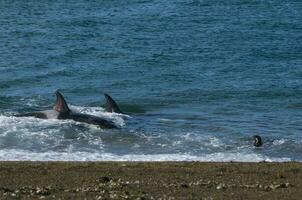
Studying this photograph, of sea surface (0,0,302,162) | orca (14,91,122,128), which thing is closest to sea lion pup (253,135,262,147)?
sea surface (0,0,302,162)

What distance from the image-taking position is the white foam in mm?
29344

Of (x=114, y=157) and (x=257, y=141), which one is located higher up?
(x=114, y=157)

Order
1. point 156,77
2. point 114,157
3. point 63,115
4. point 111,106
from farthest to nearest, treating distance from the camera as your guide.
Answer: point 156,77 < point 111,106 < point 63,115 < point 114,157

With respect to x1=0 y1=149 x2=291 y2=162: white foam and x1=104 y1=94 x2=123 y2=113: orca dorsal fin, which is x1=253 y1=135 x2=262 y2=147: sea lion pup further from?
x1=104 y1=94 x2=123 y2=113: orca dorsal fin

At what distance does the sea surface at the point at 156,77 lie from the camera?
32.1m

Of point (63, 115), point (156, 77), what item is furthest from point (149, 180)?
point (156, 77)

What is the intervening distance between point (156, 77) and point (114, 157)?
17846 millimetres

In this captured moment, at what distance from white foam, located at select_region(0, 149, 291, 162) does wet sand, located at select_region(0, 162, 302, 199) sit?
9.33 feet

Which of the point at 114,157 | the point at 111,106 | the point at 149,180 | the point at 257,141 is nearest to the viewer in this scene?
the point at 149,180

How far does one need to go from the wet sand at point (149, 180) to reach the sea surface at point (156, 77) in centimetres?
422

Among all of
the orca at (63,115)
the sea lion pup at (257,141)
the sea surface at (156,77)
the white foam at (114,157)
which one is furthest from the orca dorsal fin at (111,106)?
the sea lion pup at (257,141)

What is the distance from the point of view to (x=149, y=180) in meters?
21.9

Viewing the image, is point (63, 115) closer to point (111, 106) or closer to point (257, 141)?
point (111, 106)

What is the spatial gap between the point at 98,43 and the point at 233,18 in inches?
476
